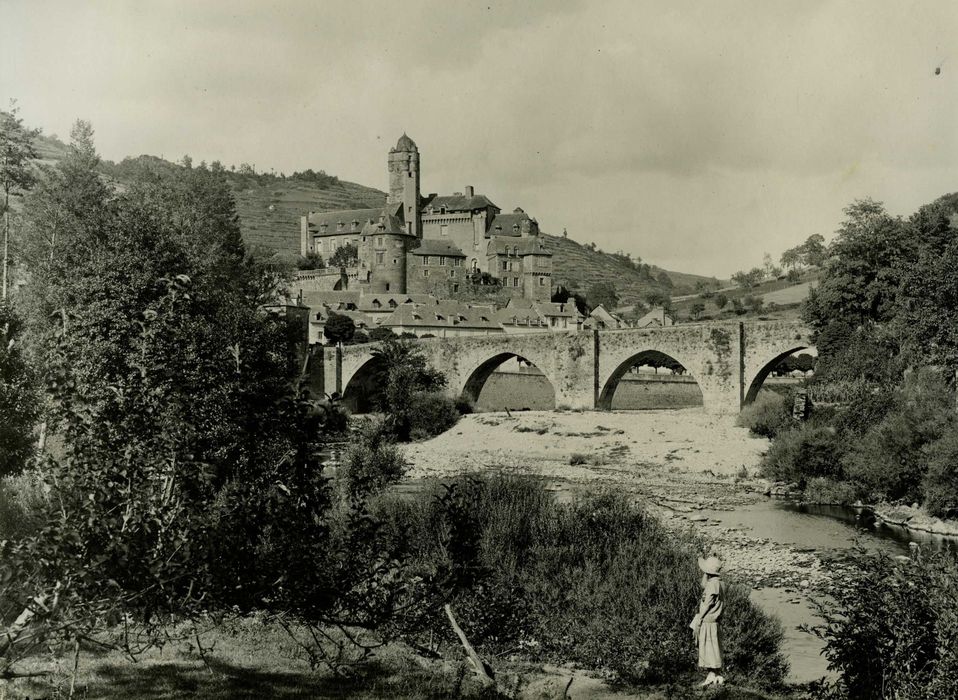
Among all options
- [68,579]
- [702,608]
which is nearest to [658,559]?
[702,608]

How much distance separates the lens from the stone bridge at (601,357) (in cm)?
3562

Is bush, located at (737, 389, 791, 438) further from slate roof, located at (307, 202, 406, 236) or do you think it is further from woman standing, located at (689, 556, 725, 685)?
slate roof, located at (307, 202, 406, 236)

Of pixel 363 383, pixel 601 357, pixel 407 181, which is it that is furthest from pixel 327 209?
pixel 601 357

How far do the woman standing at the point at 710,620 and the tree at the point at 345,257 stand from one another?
77892mm

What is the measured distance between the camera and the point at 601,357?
40750mm

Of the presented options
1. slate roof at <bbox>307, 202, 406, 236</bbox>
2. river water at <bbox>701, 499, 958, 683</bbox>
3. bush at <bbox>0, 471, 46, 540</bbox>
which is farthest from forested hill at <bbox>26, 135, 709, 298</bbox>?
bush at <bbox>0, 471, 46, 540</bbox>

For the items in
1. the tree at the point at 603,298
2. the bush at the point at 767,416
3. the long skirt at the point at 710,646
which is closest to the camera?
the long skirt at the point at 710,646

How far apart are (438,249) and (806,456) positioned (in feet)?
187

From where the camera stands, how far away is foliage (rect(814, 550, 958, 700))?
7426mm

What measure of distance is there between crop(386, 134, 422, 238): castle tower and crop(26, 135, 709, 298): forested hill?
2508 centimetres

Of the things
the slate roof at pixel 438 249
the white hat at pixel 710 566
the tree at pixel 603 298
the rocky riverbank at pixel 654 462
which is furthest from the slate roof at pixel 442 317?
the white hat at pixel 710 566

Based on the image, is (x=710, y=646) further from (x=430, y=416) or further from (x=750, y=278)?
(x=750, y=278)

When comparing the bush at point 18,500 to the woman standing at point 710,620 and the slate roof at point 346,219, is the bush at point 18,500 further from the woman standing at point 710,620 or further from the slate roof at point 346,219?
the slate roof at point 346,219

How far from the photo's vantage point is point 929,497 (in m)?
19.4
